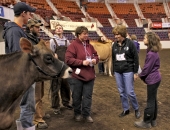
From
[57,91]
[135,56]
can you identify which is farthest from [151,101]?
[57,91]

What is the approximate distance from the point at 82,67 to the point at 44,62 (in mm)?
1652

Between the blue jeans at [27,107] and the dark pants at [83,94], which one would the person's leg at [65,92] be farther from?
the blue jeans at [27,107]

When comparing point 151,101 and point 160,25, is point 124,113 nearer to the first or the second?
point 151,101

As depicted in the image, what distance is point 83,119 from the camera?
4379mm

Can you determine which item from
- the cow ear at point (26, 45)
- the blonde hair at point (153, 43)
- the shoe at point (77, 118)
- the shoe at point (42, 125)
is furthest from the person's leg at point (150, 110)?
the cow ear at point (26, 45)

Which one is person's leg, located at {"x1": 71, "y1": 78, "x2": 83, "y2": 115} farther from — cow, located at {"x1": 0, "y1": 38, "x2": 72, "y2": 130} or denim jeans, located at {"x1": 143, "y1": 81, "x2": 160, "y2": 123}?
cow, located at {"x1": 0, "y1": 38, "x2": 72, "y2": 130}

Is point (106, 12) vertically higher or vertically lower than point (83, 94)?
higher

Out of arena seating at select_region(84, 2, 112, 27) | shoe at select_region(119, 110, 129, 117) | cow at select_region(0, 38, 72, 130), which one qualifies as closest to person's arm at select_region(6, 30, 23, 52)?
cow at select_region(0, 38, 72, 130)

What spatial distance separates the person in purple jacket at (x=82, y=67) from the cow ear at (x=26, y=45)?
1616 mm

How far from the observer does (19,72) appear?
7.97 feet

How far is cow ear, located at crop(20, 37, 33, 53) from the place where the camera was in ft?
7.63

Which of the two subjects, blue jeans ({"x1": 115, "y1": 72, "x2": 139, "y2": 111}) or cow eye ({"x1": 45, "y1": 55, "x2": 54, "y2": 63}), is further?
blue jeans ({"x1": 115, "y1": 72, "x2": 139, "y2": 111})

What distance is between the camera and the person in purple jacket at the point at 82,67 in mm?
4078

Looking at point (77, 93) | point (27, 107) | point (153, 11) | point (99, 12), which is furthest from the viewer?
point (153, 11)
